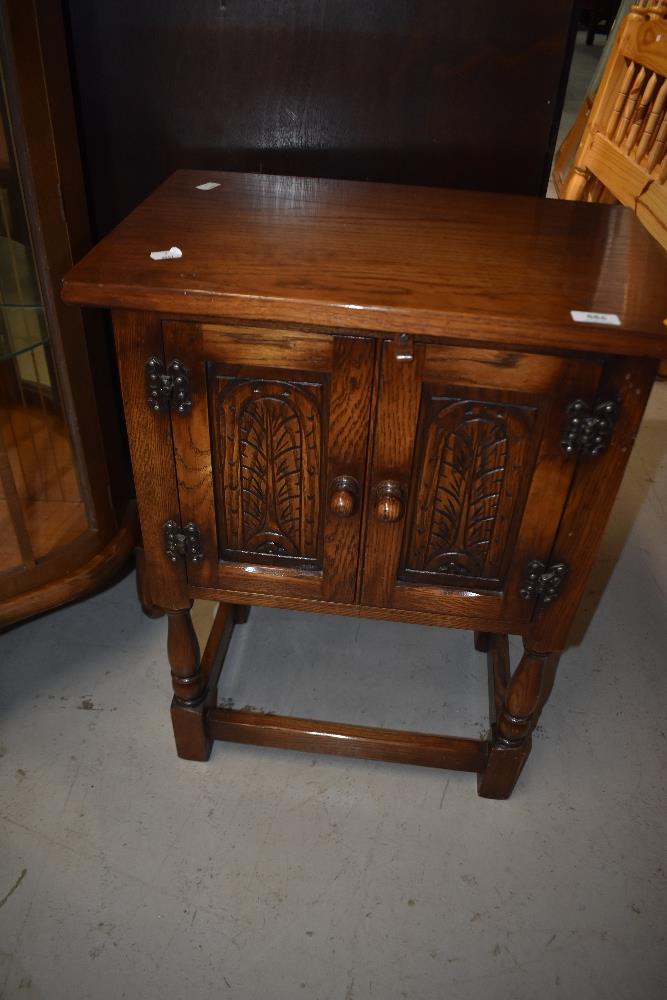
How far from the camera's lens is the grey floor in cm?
122

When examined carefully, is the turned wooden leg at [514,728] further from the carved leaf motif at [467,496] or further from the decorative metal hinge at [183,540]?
the decorative metal hinge at [183,540]

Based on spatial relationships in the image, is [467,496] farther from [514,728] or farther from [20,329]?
[20,329]

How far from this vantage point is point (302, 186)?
4.19ft

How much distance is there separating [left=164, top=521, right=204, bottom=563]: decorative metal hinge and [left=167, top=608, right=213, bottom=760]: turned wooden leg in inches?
6.0

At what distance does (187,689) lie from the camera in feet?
4.63

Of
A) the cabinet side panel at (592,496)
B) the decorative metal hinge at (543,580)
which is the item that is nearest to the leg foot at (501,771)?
the cabinet side panel at (592,496)

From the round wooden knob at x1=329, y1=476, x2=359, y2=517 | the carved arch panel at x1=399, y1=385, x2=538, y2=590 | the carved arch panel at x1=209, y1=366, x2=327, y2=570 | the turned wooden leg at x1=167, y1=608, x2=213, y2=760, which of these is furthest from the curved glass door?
the carved arch panel at x1=399, y1=385, x2=538, y2=590

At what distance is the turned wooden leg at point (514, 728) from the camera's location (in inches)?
50.9

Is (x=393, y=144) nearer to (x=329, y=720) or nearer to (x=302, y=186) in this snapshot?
(x=302, y=186)

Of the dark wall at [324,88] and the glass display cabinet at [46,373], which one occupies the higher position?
the dark wall at [324,88]

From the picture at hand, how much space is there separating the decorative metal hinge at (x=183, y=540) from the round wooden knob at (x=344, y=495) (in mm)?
227

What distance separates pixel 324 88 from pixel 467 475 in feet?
2.76

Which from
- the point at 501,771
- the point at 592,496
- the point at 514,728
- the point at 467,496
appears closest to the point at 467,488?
the point at 467,496

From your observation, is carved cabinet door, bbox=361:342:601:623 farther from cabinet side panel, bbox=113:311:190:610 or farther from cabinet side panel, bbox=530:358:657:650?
cabinet side panel, bbox=113:311:190:610
